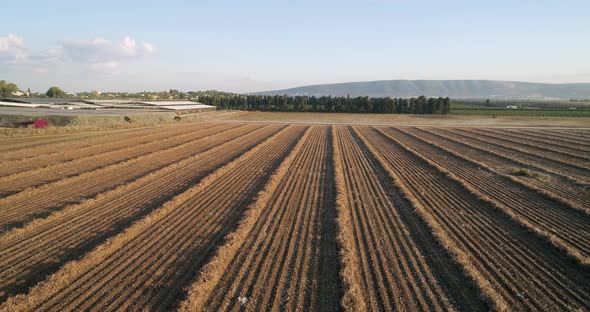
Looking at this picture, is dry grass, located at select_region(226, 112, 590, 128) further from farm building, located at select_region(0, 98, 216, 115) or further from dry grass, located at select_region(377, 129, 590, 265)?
dry grass, located at select_region(377, 129, 590, 265)

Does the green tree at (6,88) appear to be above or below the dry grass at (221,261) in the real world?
above

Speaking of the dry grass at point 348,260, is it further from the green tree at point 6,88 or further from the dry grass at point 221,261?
the green tree at point 6,88

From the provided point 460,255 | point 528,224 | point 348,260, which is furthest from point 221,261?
point 528,224

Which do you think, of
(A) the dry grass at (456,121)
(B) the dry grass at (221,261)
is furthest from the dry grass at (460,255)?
(A) the dry grass at (456,121)

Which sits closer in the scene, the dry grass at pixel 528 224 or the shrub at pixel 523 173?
the dry grass at pixel 528 224

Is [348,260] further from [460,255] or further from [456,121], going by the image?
[456,121]

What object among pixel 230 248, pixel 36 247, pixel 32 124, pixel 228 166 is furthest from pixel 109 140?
pixel 230 248
